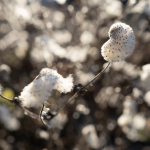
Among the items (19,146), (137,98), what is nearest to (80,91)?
(137,98)

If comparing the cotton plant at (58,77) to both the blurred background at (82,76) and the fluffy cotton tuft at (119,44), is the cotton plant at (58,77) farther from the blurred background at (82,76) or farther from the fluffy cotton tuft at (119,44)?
the blurred background at (82,76)

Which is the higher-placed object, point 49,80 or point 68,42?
point 68,42

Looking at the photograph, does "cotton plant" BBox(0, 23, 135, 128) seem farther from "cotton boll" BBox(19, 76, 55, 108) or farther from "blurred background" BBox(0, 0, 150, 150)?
"blurred background" BBox(0, 0, 150, 150)

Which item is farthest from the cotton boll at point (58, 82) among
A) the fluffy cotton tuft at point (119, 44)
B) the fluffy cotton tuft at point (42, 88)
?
the fluffy cotton tuft at point (119, 44)

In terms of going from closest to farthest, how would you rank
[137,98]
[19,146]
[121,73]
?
[137,98], [19,146], [121,73]

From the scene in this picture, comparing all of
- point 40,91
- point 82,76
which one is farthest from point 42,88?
point 82,76

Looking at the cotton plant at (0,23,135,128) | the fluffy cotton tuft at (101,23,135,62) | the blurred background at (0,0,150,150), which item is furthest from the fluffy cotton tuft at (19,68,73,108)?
the blurred background at (0,0,150,150)

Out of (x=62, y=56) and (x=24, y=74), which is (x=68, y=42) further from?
(x=24, y=74)
